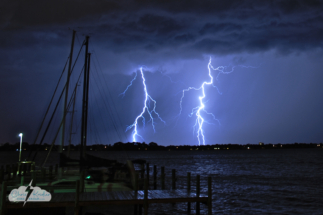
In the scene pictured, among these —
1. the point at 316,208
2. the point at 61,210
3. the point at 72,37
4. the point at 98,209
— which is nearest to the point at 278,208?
the point at 316,208

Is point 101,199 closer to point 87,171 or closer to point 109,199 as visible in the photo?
point 109,199

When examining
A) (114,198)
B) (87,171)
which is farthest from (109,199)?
(87,171)

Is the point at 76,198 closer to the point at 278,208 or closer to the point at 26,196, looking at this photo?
the point at 26,196

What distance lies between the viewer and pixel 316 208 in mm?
23844

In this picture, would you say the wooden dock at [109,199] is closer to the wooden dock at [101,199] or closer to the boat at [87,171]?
the wooden dock at [101,199]

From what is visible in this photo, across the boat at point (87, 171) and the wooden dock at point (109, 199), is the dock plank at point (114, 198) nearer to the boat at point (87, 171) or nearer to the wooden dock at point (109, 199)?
the wooden dock at point (109, 199)

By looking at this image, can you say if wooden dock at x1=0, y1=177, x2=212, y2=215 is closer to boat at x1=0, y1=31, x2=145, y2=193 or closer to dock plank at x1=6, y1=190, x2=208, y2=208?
dock plank at x1=6, y1=190, x2=208, y2=208

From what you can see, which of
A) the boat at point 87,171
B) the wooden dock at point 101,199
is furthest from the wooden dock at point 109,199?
the boat at point 87,171

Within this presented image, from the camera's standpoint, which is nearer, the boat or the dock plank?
the dock plank

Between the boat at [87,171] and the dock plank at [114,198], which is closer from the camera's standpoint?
the dock plank at [114,198]

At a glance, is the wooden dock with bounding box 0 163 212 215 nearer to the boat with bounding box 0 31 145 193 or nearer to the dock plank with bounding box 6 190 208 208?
the dock plank with bounding box 6 190 208 208

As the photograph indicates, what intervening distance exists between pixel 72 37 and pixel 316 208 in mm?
24963

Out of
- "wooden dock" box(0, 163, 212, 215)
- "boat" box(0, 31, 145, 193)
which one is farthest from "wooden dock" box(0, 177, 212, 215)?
"boat" box(0, 31, 145, 193)

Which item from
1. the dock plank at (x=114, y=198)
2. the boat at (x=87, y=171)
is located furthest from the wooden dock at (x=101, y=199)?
the boat at (x=87, y=171)
